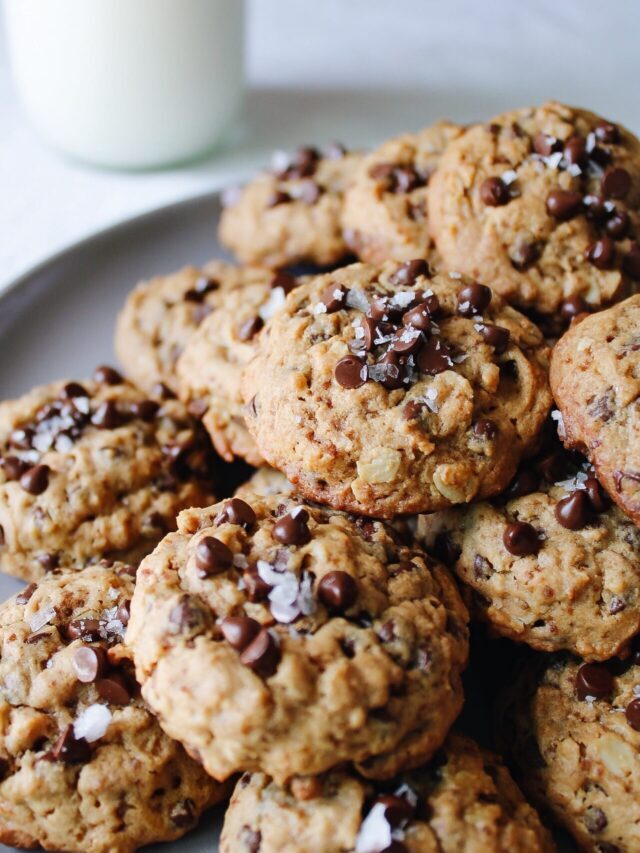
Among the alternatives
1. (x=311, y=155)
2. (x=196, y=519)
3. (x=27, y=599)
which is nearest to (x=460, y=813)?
(x=196, y=519)

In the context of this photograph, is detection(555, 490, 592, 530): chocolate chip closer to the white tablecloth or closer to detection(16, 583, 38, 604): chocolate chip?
detection(16, 583, 38, 604): chocolate chip

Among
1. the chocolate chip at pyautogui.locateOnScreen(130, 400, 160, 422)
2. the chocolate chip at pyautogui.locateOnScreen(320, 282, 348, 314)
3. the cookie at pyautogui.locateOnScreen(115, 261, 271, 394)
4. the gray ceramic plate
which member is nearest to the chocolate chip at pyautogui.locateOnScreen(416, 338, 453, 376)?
the chocolate chip at pyautogui.locateOnScreen(320, 282, 348, 314)

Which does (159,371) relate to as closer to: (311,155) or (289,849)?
(311,155)

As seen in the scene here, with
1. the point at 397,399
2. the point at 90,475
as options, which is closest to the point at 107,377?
the point at 90,475

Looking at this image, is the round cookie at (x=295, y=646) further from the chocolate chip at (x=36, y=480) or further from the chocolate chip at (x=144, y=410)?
the chocolate chip at (x=144, y=410)

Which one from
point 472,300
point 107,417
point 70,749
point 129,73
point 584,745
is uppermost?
point 129,73

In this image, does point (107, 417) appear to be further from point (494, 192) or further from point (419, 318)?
point (494, 192)
